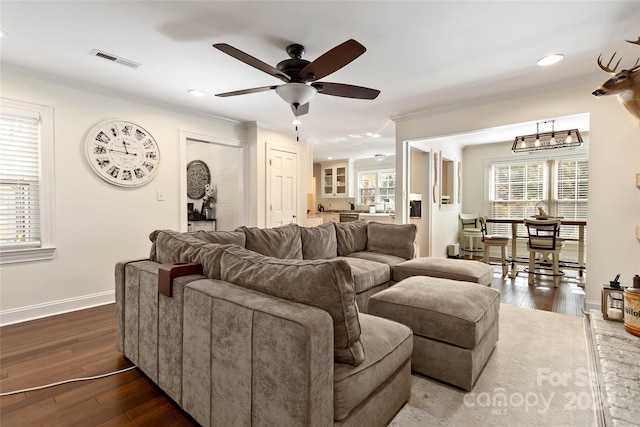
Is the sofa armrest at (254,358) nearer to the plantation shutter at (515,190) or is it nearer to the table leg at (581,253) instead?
the table leg at (581,253)

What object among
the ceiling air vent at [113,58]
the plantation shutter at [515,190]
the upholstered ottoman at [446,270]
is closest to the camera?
the ceiling air vent at [113,58]

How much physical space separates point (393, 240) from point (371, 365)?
2638 mm

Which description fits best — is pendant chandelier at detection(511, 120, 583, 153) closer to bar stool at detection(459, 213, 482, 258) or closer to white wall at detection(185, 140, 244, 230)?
bar stool at detection(459, 213, 482, 258)

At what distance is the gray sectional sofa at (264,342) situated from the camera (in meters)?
1.06

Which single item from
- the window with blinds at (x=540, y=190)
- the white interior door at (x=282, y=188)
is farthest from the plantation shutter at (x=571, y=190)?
the white interior door at (x=282, y=188)

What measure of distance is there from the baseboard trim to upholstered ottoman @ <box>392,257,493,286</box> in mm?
3300

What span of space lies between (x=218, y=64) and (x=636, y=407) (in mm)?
3424

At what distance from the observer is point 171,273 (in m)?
1.57

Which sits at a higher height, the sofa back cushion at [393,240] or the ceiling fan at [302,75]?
the ceiling fan at [302,75]

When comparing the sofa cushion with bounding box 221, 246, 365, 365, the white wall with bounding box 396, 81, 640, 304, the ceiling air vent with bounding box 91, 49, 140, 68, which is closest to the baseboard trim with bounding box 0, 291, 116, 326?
the ceiling air vent with bounding box 91, 49, 140, 68

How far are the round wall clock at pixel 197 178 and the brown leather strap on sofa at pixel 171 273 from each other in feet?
15.7

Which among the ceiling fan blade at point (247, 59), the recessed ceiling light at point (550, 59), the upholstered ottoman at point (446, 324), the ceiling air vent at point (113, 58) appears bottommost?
the upholstered ottoman at point (446, 324)

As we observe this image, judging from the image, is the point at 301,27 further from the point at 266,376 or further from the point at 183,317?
the point at 266,376

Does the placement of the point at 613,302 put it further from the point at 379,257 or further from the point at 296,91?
the point at 296,91
